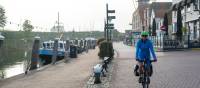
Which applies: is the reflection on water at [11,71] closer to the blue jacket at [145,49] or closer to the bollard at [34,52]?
the bollard at [34,52]

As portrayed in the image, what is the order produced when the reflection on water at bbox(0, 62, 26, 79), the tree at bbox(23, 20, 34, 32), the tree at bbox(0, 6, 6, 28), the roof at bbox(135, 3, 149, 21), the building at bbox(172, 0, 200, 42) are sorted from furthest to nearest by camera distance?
the roof at bbox(135, 3, 149, 21) < the tree at bbox(23, 20, 34, 32) < the tree at bbox(0, 6, 6, 28) < the building at bbox(172, 0, 200, 42) < the reflection on water at bbox(0, 62, 26, 79)

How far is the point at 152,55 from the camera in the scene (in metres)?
13.3

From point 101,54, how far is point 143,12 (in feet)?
359

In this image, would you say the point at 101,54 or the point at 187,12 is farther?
the point at 187,12

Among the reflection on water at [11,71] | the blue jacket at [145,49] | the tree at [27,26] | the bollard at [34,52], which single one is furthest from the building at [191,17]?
the tree at [27,26]

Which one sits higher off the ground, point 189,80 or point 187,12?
point 187,12

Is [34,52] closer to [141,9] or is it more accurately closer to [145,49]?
[145,49]

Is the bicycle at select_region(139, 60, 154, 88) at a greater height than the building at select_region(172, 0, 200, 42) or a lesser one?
lesser

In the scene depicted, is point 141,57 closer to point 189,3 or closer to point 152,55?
point 152,55

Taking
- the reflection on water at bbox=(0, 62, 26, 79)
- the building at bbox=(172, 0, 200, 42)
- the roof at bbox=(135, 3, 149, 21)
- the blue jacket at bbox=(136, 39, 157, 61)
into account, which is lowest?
the reflection on water at bbox=(0, 62, 26, 79)

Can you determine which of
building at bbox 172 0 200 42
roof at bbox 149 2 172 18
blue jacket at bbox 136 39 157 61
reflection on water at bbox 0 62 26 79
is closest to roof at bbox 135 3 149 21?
roof at bbox 149 2 172 18

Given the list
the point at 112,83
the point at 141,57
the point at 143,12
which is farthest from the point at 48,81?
the point at 143,12

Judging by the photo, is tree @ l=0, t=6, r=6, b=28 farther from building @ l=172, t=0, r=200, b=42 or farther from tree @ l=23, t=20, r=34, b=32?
building @ l=172, t=0, r=200, b=42

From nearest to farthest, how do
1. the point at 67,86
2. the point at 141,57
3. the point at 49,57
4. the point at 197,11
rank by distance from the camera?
the point at 141,57, the point at 67,86, the point at 49,57, the point at 197,11
